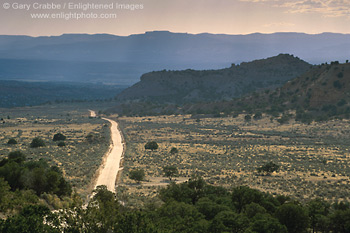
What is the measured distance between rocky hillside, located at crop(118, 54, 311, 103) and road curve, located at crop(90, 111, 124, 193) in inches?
3416

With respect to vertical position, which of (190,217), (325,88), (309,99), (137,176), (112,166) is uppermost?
(325,88)

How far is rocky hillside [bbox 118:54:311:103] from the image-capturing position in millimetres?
155375

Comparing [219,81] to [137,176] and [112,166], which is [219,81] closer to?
[112,166]

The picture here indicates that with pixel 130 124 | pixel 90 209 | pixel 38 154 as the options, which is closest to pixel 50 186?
pixel 90 209

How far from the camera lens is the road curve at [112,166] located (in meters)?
40.5

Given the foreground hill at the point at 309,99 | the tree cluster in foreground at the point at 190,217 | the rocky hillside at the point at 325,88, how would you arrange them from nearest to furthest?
1. the tree cluster in foreground at the point at 190,217
2. the foreground hill at the point at 309,99
3. the rocky hillside at the point at 325,88

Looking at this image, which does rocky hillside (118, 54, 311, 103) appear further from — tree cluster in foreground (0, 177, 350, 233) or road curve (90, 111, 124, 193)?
tree cluster in foreground (0, 177, 350, 233)

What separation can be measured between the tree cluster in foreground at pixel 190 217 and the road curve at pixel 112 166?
450 inches

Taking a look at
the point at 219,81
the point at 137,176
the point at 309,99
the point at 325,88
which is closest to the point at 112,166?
the point at 137,176

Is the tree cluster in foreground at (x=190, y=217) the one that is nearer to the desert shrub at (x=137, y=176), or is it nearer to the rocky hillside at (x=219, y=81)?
the desert shrub at (x=137, y=176)

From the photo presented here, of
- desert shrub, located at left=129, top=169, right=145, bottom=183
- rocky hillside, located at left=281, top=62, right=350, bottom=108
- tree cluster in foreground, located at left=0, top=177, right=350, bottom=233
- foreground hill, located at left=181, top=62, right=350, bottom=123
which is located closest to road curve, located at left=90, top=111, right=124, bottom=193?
desert shrub, located at left=129, top=169, right=145, bottom=183

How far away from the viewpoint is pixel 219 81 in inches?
6535

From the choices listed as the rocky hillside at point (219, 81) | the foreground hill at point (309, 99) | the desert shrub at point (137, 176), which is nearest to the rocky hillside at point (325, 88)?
the foreground hill at point (309, 99)

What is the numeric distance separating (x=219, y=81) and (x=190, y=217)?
146112mm
